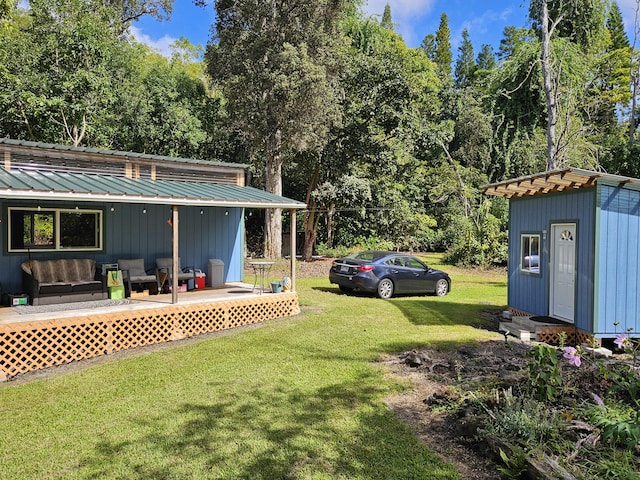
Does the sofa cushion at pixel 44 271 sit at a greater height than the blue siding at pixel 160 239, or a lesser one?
lesser

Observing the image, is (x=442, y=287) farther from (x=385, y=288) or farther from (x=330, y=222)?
(x=330, y=222)

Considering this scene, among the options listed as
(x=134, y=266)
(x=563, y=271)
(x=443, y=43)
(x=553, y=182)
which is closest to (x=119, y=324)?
(x=134, y=266)

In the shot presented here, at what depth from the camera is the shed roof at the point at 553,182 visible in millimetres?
7781

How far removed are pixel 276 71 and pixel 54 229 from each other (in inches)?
467

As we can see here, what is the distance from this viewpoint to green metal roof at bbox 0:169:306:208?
23.5 ft

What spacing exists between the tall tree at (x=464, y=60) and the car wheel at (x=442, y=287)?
44.6 metres

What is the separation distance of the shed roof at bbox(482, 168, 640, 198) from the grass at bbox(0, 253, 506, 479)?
11.7 ft

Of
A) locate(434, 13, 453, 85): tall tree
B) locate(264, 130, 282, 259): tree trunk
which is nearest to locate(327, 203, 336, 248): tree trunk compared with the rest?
locate(264, 130, 282, 259): tree trunk

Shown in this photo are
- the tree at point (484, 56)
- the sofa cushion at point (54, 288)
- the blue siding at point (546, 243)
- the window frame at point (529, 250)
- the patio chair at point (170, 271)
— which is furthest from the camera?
the tree at point (484, 56)

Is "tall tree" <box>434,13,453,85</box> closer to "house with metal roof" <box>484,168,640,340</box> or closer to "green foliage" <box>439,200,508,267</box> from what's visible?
"green foliage" <box>439,200,508,267</box>

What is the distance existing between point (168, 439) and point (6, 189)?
4.85 m

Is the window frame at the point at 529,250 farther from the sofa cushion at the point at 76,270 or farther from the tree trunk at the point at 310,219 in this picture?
the tree trunk at the point at 310,219

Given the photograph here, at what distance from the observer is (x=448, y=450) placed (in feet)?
14.0

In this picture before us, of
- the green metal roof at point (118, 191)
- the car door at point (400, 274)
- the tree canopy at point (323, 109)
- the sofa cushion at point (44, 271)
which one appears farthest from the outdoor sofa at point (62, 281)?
the tree canopy at point (323, 109)
